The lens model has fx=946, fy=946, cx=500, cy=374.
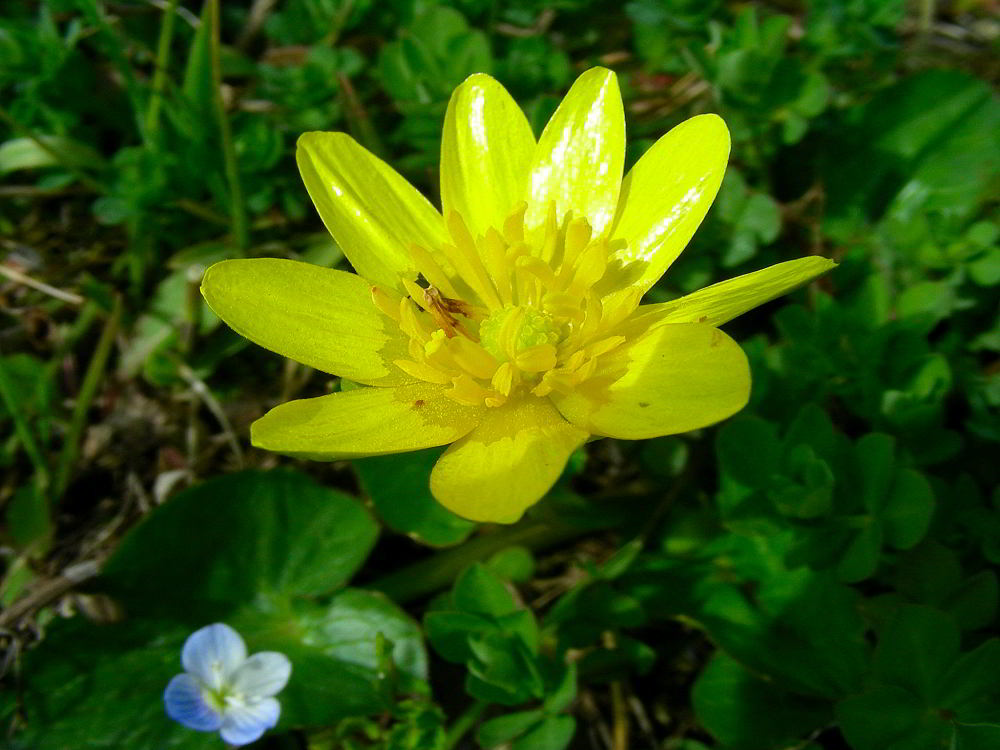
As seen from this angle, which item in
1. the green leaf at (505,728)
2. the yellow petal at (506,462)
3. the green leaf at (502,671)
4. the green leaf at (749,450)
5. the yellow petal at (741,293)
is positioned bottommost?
the green leaf at (505,728)

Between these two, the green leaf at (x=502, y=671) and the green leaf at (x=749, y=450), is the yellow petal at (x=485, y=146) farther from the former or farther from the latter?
the green leaf at (x=502, y=671)

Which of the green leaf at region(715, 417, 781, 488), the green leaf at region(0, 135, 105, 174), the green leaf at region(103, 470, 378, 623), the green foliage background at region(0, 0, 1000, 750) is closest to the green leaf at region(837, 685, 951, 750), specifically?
the green foliage background at region(0, 0, 1000, 750)

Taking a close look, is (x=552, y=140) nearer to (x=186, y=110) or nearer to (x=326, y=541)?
(x=326, y=541)

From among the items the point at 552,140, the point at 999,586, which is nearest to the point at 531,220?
the point at 552,140

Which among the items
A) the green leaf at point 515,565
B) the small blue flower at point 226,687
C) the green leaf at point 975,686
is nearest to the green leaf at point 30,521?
the small blue flower at point 226,687

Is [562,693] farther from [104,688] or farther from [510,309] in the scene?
[104,688]

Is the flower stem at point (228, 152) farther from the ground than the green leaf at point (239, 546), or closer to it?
farther from the ground

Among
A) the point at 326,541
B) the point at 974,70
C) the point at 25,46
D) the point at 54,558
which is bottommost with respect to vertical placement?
the point at 54,558
